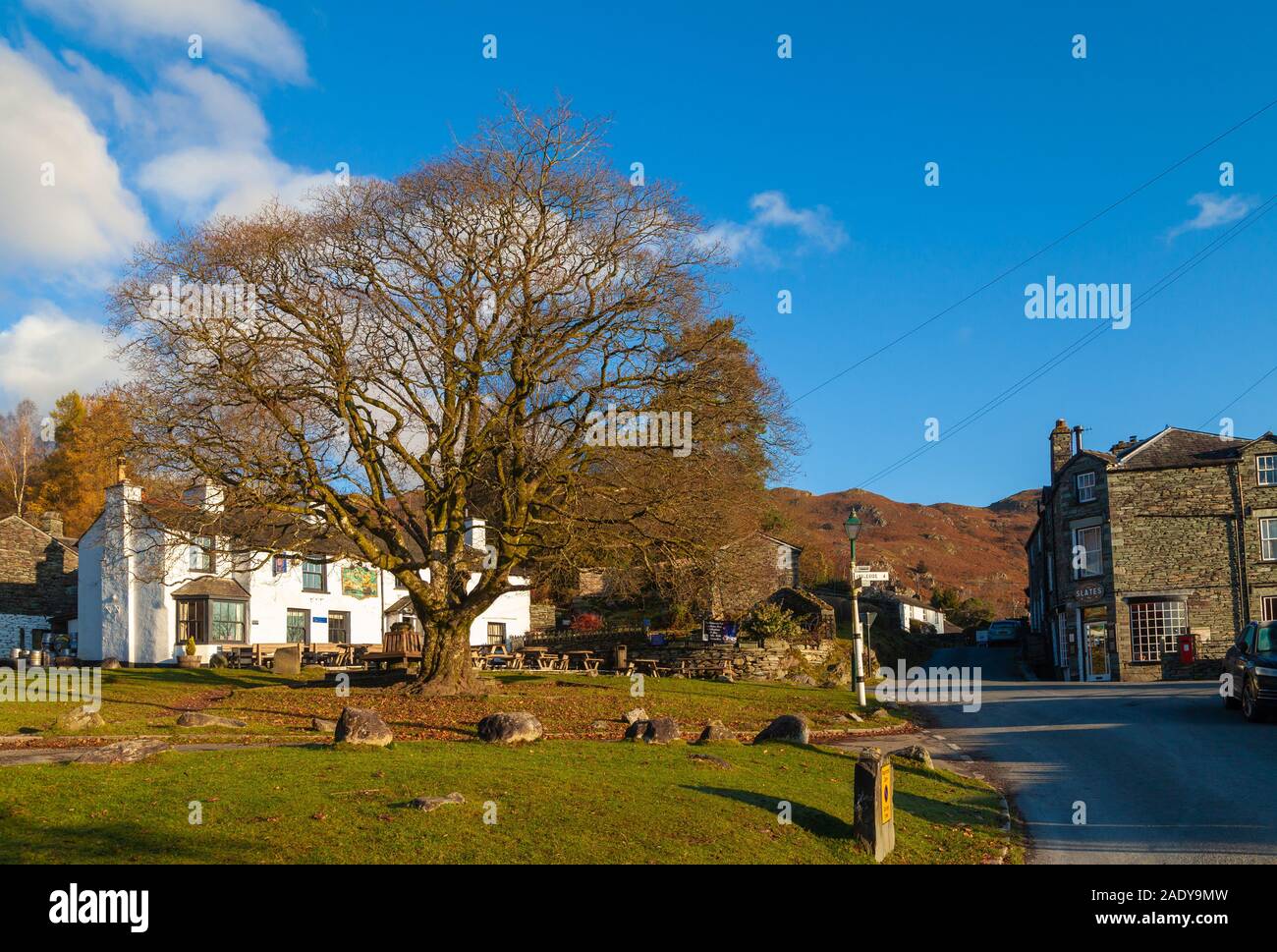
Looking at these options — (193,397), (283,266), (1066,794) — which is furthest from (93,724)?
(1066,794)

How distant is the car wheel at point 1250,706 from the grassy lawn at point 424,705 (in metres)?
7.56

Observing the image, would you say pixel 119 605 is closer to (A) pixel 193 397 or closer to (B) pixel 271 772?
(A) pixel 193 397

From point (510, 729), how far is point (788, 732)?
17.9ft

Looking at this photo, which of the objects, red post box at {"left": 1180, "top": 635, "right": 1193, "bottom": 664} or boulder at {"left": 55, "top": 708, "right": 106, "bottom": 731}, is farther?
red post box at {"left": 1180, "top": 635, "right": 1193, "bottom": 664}

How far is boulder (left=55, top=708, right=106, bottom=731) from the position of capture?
713 inches

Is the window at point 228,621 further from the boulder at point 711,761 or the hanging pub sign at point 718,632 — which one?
the boulder at point 711,761

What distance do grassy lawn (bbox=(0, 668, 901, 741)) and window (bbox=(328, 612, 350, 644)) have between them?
15116 mm

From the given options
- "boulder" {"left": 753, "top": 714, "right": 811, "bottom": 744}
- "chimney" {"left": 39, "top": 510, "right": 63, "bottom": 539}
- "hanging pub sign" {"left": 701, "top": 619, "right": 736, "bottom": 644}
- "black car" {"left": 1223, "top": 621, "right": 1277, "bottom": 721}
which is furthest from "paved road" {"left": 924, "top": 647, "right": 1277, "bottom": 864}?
"chimney" {"left": 39, "top": 510, "right": 63, "bottom": 539}

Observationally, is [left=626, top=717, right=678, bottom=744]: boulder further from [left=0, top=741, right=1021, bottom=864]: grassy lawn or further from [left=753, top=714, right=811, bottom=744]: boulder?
[left=753, top=714, right=811, bottom=744]: boulder

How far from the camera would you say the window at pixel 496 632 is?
5259cm

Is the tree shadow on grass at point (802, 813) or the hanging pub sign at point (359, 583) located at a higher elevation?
the hanging pub sign at point (359, 583)

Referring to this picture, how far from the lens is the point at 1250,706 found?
22953 mm

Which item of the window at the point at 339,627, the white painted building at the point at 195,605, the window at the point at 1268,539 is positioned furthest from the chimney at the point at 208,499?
the window at the point at 1268,539
